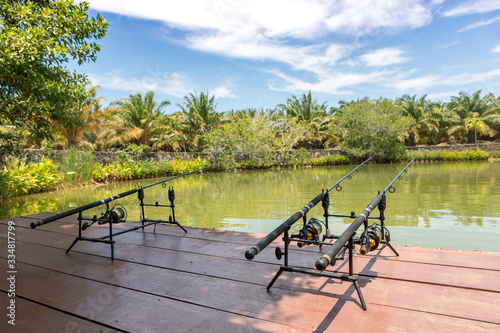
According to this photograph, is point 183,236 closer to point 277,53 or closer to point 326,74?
point 277,53

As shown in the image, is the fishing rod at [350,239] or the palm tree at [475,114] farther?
the palm tree at [475,114]

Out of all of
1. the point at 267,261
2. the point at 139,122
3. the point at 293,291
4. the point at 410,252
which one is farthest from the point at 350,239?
the point at 139,122

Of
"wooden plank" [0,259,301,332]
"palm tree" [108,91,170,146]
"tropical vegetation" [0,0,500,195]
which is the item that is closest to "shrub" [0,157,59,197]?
"tropical vegetation" [0,0,500,195]

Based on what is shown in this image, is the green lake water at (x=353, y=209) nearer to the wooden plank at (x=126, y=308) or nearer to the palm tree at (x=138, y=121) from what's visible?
the wooden plank at (x=126, y=308)

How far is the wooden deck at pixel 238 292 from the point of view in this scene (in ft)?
5.45

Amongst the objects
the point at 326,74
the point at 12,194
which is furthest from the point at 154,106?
the point at 326,74

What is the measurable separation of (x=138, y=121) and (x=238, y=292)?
22.4 m

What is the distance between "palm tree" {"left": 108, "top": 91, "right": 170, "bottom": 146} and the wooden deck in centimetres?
2020

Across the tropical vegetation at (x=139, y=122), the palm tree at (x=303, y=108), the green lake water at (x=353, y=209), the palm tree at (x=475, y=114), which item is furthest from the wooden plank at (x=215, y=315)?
the palm tree at (x=475, y=114)

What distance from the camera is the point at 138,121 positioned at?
22812mm

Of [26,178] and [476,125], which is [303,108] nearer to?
[476,125]

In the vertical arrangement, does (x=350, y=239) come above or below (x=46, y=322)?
above

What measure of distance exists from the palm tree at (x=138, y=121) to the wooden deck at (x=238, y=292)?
20.2 m

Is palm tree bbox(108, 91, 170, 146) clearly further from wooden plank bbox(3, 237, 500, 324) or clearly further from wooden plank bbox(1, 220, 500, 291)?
wooden plank bbox(3, 237, 500, 324)
